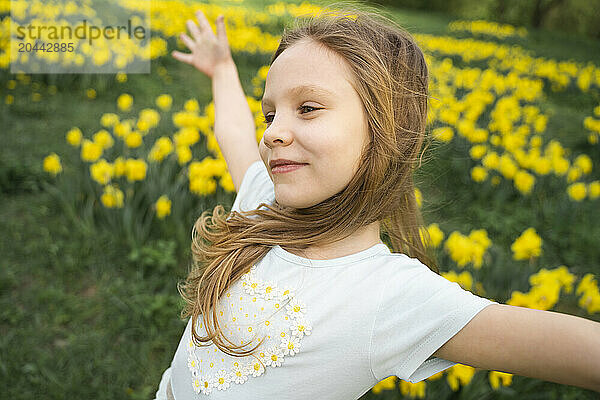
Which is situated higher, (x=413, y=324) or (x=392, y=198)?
(x=392, y=198)

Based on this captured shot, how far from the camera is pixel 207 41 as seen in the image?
1961mm

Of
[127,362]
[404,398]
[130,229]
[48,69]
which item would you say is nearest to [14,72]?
[48,69]

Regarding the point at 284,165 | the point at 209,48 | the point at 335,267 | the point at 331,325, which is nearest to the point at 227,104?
the point at 209,48

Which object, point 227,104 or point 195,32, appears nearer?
point 227,104

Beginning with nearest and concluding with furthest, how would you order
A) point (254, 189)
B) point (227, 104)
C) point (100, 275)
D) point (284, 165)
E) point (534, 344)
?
point (534, 344) < point (284, 165) < point (254, 189) < point (227, 104) < point (100, 275)

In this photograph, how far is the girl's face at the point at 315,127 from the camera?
109 centimetres

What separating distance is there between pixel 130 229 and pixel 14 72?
327 cm

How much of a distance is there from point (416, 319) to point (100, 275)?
7.06 feet

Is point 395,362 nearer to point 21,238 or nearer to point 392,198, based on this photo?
point 392,198

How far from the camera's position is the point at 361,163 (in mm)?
1142

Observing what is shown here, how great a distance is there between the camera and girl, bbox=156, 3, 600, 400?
1.02 m

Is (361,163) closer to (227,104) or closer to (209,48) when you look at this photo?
(227,104)

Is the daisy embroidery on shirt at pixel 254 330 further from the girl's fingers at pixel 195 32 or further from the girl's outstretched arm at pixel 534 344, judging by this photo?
the girl's fingers at pixel 195 32

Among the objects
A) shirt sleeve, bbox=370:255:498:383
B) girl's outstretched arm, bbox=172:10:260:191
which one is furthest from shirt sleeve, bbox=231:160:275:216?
shirt sleeve, bbox=370:255:498:383
